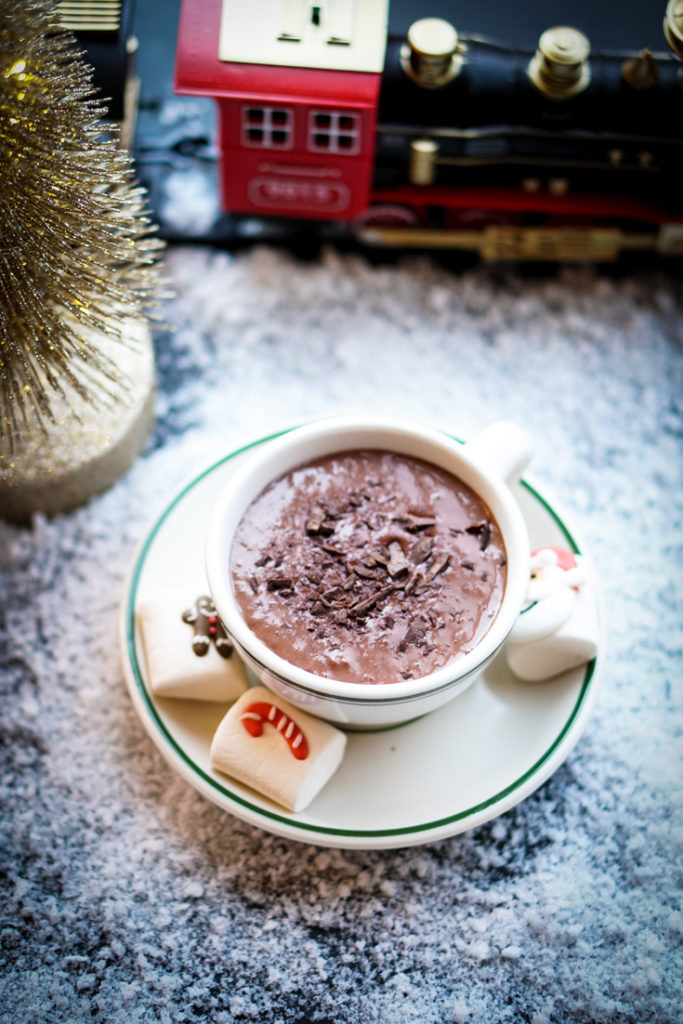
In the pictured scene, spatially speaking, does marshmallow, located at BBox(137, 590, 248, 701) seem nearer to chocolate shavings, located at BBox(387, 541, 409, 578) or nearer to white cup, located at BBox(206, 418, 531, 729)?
white cup, located at BBox(206, 418, 531, 729)

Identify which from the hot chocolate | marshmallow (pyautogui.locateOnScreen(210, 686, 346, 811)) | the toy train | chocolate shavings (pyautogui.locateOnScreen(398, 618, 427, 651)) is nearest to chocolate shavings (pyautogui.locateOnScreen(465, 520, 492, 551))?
the hot chocolate

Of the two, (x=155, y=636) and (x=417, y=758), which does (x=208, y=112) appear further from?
(x=417, y=758)

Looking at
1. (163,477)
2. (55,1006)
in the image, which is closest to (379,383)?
(163,477)

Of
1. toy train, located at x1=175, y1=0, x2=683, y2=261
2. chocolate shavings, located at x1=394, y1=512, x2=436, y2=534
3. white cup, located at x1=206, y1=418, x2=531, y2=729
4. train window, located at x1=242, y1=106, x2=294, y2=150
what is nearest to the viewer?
white cup, located at x1=206, y1=418, x2=531, y2=729

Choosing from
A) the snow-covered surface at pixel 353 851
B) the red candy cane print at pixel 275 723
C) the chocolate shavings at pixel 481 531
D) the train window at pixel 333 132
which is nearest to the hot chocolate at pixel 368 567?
the chocolate shavings at pixel 481 531

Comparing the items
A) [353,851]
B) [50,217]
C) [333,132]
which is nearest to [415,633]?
[353,851]

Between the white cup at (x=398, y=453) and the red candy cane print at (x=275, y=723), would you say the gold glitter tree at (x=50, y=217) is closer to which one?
the white cup at (x=398, y=453)
